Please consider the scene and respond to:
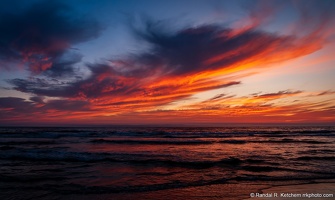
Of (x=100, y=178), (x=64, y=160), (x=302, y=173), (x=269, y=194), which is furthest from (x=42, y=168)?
(x=302, y=173)

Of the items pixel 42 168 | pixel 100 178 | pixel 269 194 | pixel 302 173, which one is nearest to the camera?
A: pixel 269 194

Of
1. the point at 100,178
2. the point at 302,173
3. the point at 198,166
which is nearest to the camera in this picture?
the point at 100,178

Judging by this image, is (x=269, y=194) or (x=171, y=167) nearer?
(x=269, y=194)

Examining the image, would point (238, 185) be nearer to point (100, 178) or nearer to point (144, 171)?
point (144, 171)

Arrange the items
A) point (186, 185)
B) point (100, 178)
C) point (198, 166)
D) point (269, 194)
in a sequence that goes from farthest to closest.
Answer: point (198, 166) < point (100, 178) < point (186, 185) < point (269, 194)

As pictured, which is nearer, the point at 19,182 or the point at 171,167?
the point at 19,182

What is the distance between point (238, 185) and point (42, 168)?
908cm

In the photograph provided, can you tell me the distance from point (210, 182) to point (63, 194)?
16.7ft

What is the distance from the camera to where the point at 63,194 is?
711 cm

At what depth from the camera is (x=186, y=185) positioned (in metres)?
8.20

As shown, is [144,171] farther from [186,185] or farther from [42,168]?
[42,168]

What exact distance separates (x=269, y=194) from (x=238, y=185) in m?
1.39

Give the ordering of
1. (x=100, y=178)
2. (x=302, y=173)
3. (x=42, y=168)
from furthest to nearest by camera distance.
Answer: (x=42, y=168)
(x=302, y=173)
(x=100, y=178)

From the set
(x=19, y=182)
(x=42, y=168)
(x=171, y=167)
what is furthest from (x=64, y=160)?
(x=171, y=167)
